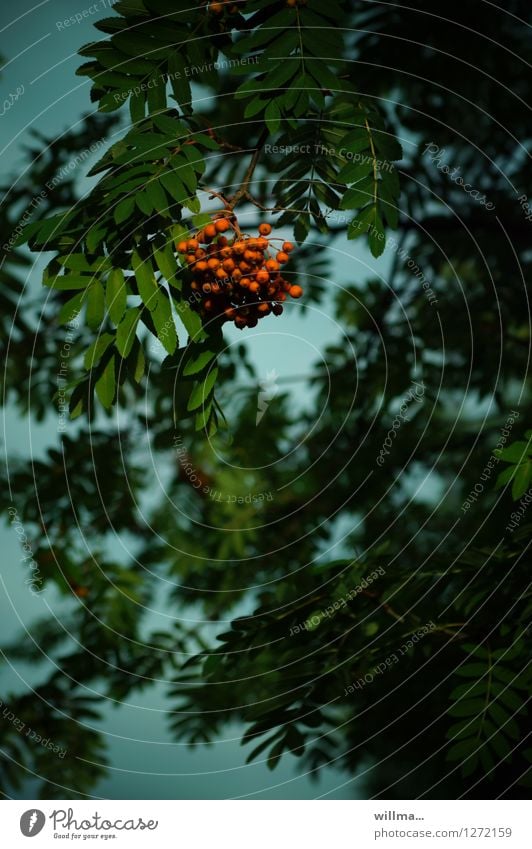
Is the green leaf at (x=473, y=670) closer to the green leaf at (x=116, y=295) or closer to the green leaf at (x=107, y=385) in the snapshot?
the green leaf at (x=107, y=385)

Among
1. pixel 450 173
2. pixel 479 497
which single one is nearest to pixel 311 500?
pixel 479 497

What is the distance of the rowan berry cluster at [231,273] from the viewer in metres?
1.75

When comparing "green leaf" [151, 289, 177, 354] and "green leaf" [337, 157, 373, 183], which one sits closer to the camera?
"green leaf" [151, 289, 177, 354]

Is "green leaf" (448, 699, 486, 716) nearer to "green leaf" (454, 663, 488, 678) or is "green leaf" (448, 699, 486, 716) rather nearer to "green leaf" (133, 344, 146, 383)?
"green leaf" (454, 663, 488, 678)

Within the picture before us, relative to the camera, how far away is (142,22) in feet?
6.50

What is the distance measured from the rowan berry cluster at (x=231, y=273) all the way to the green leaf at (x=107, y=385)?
27cm

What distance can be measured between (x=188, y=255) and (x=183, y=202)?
12cm

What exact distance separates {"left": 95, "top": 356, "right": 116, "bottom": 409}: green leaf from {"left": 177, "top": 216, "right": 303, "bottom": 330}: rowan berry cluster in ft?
0.89

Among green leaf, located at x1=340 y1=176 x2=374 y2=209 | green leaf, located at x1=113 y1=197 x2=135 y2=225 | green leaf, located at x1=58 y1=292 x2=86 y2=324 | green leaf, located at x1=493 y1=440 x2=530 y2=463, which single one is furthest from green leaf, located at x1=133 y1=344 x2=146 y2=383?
green leaf, located at x1=493 y1=440 x2=530 y2=463

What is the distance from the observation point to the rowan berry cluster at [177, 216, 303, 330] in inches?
68.9

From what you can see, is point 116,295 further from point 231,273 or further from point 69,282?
point 231,273

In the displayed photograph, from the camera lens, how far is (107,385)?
192cm

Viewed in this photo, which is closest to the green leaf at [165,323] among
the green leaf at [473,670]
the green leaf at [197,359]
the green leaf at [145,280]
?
the green leaf at [145,280]

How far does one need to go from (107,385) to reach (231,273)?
1.36 ft
